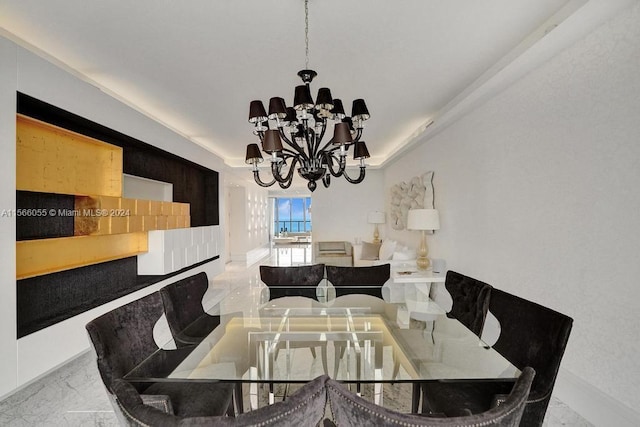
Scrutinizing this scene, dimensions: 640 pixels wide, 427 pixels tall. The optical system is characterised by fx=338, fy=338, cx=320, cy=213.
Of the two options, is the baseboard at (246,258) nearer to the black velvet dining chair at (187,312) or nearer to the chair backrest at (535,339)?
the black velvet dining chair at (187,312)

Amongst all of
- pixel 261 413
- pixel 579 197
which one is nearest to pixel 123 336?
pixel 261 413

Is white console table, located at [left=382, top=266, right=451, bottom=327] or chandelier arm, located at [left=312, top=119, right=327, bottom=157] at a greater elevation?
chandelier arm, located at [left=312, top=119, right=327, bottom=157]

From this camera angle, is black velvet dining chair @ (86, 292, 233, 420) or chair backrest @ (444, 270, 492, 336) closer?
black velvet dining chair @ (86, 292, 233, 420)

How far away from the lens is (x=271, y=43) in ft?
8.60

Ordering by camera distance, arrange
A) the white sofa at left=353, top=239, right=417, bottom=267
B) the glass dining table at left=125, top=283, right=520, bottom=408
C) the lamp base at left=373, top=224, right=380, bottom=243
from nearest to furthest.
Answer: the glass dining table at left=125, top=283, right=520, bottom=408, the white sofa at left=353, top=239, right=417, bottom=267, the lamp base at left=373, top=224, right=380, bottom=243

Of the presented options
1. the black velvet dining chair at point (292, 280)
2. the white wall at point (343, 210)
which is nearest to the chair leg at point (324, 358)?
the black velvet dining chair at point (292, 280)

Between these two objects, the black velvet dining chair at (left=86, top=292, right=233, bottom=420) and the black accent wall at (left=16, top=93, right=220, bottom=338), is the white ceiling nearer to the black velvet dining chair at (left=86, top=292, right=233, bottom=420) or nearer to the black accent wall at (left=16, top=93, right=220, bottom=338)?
the black accent wall at (left=16, top=93, right=220, bottom=338)

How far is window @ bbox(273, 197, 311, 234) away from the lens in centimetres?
1641

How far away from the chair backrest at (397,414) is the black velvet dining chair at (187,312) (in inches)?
50.1

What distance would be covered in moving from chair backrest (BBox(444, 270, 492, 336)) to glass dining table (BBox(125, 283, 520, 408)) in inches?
3.8

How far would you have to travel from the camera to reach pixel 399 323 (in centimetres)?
212

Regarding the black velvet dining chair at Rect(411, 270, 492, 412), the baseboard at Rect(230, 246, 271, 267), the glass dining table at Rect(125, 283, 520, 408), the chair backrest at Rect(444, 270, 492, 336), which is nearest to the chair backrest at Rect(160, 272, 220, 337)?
the glass dining table at Rect(125, 283, 520, 408)

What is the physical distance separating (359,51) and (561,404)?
2.94 metres

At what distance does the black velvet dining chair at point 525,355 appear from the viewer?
1296 mm
